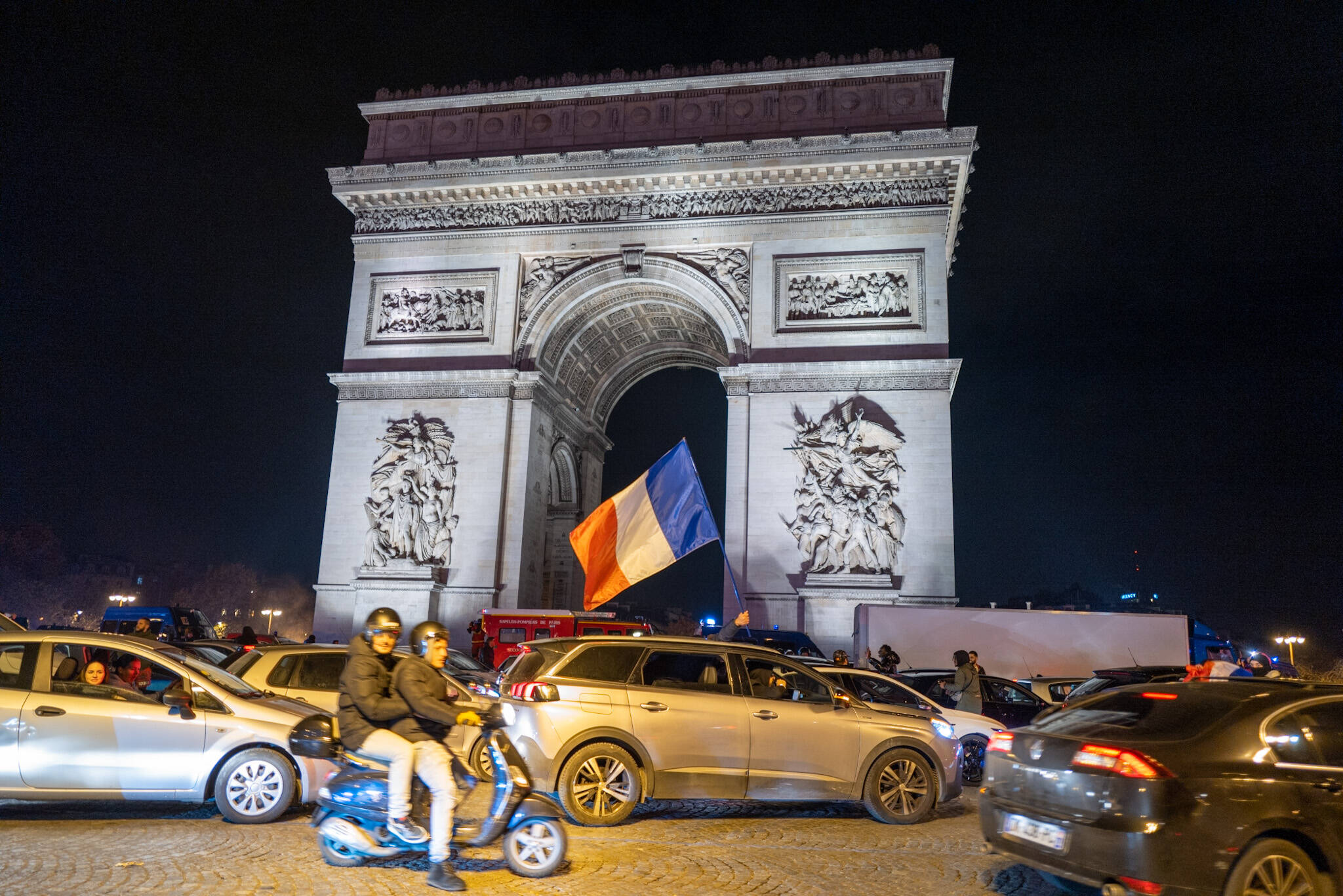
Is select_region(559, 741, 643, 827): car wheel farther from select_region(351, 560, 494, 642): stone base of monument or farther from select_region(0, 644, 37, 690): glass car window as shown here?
select_region(351, 560, 494, 642): stone base of monument

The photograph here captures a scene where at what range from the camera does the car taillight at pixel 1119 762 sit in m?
5.11

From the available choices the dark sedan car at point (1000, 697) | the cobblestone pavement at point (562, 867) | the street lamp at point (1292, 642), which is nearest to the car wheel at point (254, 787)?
the cobblestone pavement at point (562, 867)

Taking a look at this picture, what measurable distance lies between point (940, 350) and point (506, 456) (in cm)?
1277

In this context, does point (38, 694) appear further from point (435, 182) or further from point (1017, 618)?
point (435, 182)

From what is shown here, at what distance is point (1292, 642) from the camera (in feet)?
151

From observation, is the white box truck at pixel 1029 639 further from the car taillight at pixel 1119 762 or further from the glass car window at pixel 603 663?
the car taillight at pixel 1119 762

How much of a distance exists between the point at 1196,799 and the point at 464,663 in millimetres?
11516

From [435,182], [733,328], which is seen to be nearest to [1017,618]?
[733,328]

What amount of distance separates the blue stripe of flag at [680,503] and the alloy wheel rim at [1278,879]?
8.60 m

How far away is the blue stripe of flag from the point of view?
44.0 feet

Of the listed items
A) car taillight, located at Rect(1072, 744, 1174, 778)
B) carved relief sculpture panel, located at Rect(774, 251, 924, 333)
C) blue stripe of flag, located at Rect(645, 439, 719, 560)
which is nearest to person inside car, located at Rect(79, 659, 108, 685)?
blue stripe of flag, located at Rect(645, 439, 719, 560)

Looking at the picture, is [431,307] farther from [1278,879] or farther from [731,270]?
[1278,879]

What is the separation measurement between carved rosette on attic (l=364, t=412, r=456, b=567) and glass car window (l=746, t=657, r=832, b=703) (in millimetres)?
18040

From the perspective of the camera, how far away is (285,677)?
32.4ft
